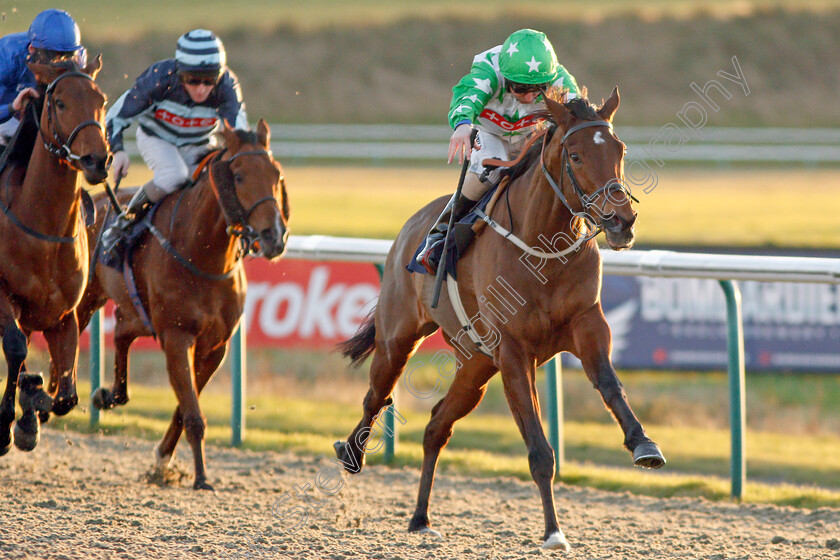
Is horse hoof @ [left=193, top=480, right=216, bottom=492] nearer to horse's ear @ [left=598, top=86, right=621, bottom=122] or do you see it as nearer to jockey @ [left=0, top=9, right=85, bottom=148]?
jockey @ [left=0, top=9, right=85, bottom=148]

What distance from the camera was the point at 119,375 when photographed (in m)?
6.10

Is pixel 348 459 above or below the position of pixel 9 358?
below

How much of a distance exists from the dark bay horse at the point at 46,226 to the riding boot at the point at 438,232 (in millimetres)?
1377

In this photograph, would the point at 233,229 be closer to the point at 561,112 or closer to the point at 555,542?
the point at 561,112

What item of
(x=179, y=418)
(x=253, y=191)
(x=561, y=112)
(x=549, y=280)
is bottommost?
(x=179, y=418)

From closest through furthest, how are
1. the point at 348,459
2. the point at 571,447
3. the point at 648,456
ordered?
1. the point at 648,456
2. the point at 348,459
3. the point at 571,447

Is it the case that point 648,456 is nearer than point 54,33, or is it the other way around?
point 648,456

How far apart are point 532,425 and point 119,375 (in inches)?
110

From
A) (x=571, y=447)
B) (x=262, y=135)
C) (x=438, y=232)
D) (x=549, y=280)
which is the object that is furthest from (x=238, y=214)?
(x=571, y=447)

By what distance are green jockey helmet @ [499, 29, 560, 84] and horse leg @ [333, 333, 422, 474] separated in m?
1.31

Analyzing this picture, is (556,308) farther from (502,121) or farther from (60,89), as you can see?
(60,89)

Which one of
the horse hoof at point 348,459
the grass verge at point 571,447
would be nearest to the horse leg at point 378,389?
the horse hoof at point 348,459

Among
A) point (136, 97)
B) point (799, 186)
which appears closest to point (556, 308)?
point (136, 97)

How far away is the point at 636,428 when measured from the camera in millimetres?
3904
